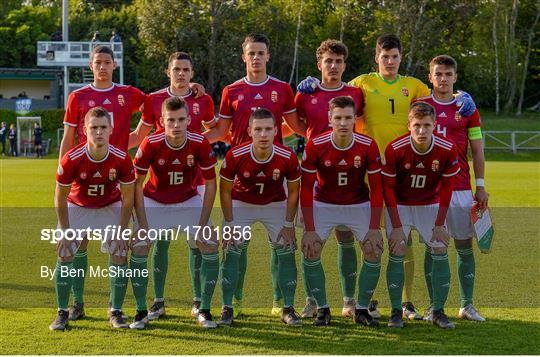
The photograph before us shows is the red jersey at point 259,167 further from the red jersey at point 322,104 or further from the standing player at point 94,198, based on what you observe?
the standing player at point 94,198

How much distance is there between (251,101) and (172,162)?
99 cm

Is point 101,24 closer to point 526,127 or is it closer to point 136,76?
point 136,76

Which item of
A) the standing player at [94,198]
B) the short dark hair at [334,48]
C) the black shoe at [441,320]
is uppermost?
the short dark hair at [334,48]

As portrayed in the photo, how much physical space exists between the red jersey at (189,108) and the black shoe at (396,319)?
2358 mm

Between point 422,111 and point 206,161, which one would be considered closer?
point 422,111

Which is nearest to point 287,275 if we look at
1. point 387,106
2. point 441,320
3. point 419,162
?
point 441,320

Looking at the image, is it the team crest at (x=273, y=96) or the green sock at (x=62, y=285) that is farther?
the team crest at (x=273, y=96)

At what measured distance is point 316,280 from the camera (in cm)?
632

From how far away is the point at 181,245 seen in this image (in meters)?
10.2

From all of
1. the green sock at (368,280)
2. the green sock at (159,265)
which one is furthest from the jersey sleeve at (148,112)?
the green sock at (368,280)

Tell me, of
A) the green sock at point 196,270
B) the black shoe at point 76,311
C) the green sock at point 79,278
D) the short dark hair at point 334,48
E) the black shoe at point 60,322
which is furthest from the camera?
the green sock at point 196,270

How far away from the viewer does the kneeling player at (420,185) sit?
6.23 meters

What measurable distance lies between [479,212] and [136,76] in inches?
1626

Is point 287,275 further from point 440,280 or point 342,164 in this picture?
point 440,280
